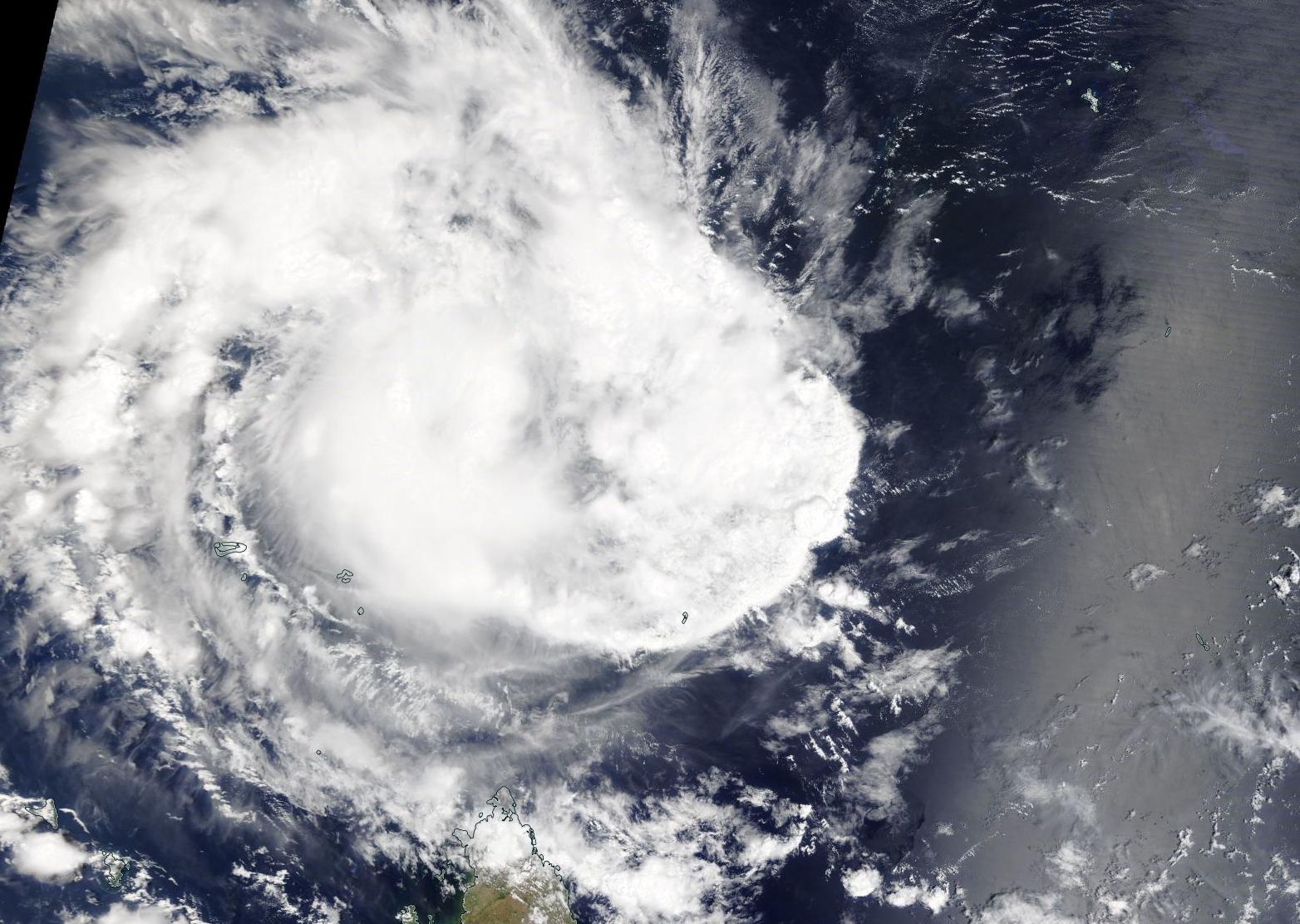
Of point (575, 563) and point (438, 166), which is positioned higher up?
point (438, 166)

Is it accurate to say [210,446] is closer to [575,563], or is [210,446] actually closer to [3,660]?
[3,660]

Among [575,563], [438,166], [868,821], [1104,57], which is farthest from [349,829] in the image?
[1104,57]

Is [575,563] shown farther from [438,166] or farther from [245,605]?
[438,166]

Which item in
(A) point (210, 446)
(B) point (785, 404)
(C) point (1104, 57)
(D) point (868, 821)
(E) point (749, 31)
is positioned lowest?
(D) point (868, 821)

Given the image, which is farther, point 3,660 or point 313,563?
point 313,563

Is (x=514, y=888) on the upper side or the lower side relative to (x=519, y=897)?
upper

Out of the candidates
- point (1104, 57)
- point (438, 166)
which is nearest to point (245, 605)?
point (438, 166)

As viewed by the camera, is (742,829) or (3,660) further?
(742,829)

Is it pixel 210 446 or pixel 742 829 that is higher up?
pixel 210 446

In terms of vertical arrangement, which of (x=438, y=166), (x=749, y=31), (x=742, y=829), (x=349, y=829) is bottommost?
(x=349, y=829)
